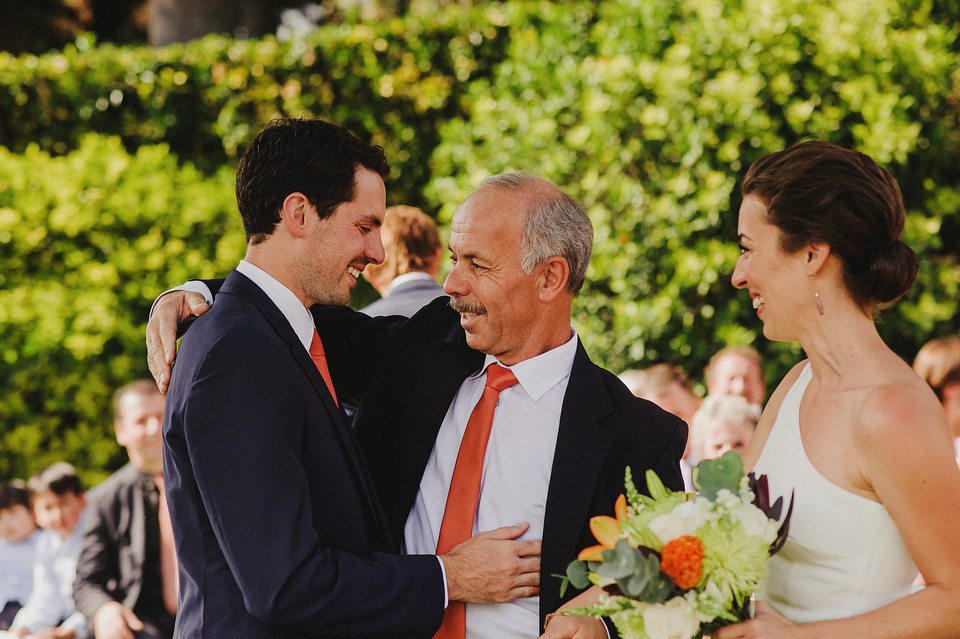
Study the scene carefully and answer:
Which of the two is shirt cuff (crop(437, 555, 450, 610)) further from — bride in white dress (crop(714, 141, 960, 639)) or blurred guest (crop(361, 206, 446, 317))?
blurred guest (crop(361, 206, 446, 317))

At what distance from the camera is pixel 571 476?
2635 millimetres

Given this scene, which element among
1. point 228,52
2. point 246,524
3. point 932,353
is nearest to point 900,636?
point 246,524

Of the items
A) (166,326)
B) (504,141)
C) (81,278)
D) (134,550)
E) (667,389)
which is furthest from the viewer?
(81,278)

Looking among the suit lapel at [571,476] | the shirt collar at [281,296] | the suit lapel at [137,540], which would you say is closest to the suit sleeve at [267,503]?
the shirt collar at [281,296]

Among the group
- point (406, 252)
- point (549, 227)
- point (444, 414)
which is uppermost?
point (406, 252)

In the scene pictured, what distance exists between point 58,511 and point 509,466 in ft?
14.1

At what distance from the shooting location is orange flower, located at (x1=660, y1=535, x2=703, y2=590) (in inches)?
73.0

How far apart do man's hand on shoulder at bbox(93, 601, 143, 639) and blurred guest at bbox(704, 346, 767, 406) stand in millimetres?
3736

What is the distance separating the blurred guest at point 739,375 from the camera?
565 centimetres

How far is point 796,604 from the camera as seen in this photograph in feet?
7.64

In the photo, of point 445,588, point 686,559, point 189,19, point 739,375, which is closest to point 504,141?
point 739,375

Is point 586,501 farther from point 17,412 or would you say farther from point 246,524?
point 17,412

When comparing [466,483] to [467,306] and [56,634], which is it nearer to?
[467,306]

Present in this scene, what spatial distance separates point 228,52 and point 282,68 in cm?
54
